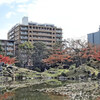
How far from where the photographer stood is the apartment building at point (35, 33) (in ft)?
217

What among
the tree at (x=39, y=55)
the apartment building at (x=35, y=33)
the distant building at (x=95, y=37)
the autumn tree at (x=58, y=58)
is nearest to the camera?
the autumn tree at (x=58, y=58)

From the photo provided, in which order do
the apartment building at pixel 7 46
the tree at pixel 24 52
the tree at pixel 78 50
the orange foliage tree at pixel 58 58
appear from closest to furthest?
the tree at pixel 78 50
the orange foliage tree at pixel 58 58
the tree at pixel 24 52
the apartment building at pixel 7 46

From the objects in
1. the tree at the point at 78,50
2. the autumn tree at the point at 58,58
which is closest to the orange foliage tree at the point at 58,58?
the autumn tree at the point at 58,58

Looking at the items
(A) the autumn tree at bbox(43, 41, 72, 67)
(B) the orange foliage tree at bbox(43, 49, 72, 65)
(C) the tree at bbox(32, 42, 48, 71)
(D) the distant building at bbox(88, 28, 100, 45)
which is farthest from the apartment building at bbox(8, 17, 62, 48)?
(B) the orange foliage tree at bbox(43, 49, 72, 65)

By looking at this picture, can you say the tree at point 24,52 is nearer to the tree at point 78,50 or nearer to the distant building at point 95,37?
the tree at point 78,50

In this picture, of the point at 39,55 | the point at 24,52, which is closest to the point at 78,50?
the point at 39,55

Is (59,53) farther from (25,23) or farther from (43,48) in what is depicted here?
(25,23)

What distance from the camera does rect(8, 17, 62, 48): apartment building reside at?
66188 mm

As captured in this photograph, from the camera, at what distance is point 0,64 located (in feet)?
110

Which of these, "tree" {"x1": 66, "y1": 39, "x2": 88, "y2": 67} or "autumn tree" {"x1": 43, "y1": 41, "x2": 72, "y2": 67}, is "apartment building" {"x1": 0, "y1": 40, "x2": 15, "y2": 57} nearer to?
"autumn tree" {"x1": 43, "y1": 41, "x2": 72, "y2": 67}

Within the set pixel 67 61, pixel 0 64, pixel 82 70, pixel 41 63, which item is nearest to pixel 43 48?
pixel 41 63

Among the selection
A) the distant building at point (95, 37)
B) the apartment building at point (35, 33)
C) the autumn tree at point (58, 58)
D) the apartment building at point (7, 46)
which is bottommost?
the autumn tree at point (58, 58)

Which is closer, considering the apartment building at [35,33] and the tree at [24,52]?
the tree at [24,52]

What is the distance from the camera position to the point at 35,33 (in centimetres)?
6750
